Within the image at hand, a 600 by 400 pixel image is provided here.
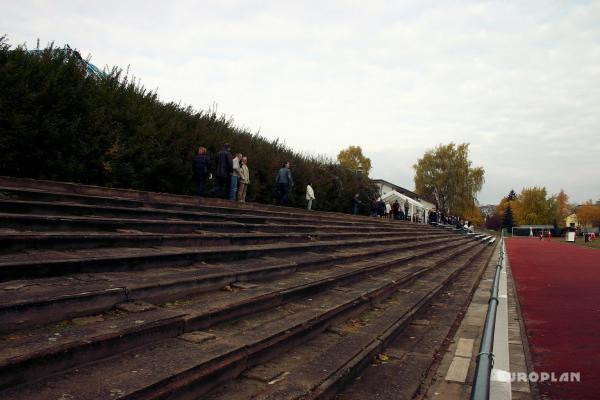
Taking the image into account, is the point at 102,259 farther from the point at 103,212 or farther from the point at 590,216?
the point at 590,216

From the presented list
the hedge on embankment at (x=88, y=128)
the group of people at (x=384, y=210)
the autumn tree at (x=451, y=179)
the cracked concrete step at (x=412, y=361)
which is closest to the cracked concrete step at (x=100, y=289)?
the cracked concrete step at (x=412, y=361)

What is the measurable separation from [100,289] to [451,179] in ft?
203

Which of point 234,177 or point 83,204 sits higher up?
point 234,177

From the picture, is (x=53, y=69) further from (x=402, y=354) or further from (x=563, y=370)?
(x=563, y=370)

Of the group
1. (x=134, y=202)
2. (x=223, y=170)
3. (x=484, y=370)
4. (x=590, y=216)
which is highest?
(x=590, y=216)

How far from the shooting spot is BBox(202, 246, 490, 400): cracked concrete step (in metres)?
2.79

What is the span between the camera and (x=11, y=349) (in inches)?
88.2

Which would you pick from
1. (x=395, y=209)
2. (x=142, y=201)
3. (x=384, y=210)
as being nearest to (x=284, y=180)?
(x=142, y=201)

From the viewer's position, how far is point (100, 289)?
3.21m

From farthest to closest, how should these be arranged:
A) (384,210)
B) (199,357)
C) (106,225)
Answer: (384,210) → (106,225) → (199,357)

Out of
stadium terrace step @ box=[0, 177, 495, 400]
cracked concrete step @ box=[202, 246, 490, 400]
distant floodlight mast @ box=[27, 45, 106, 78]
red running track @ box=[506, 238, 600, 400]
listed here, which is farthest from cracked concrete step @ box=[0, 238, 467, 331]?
distant floodlight mast @ box=[27, 45, 106, 78]

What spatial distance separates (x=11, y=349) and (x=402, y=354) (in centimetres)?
333

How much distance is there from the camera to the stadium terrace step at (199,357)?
219 centimetres

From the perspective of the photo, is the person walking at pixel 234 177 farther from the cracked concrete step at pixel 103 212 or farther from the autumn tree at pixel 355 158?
the autumn tree at pixel 355 158
